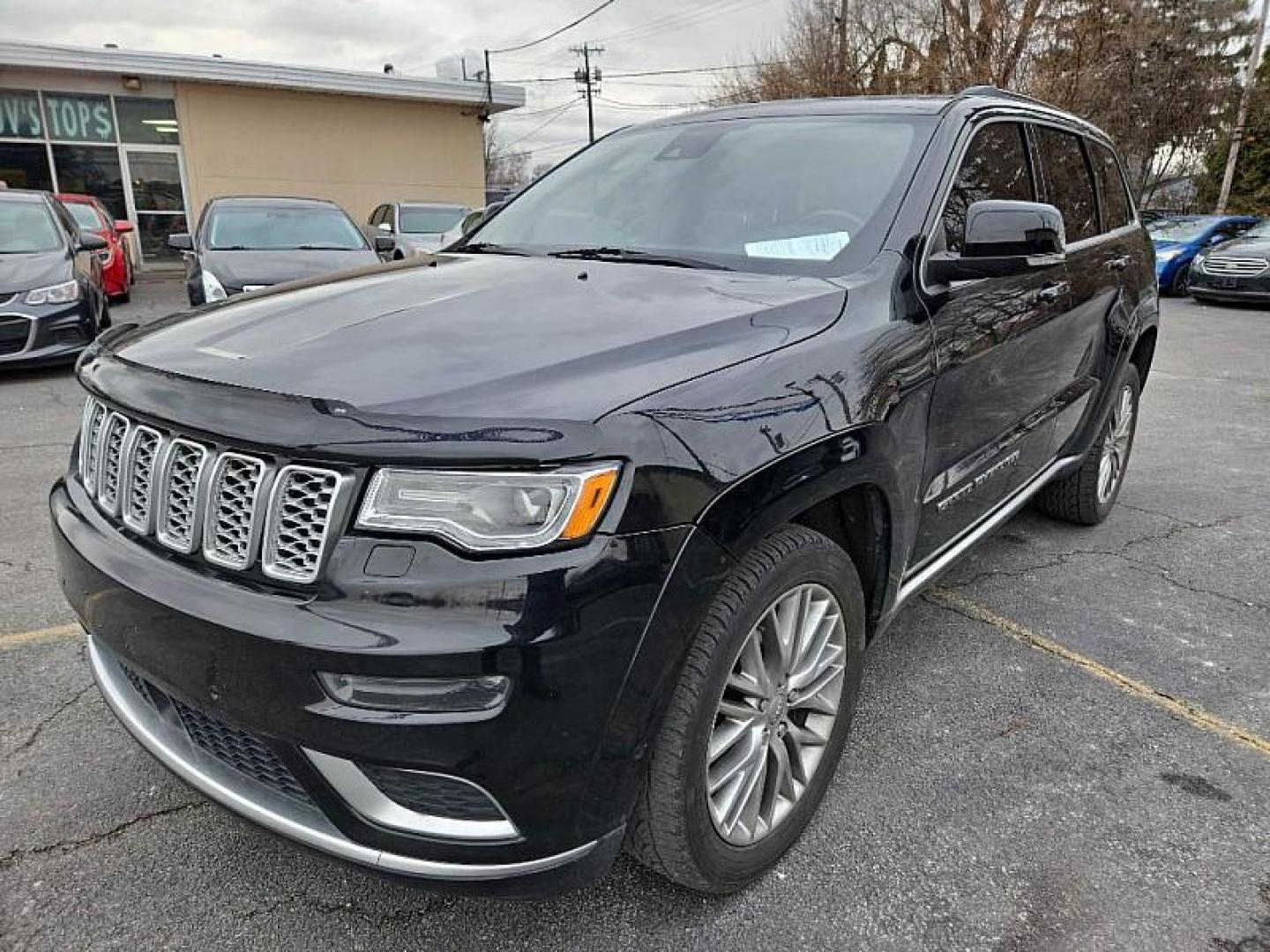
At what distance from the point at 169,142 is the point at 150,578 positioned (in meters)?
20.8

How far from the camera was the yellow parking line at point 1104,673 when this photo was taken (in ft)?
9.05

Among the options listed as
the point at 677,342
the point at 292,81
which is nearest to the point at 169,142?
the point at 292,81

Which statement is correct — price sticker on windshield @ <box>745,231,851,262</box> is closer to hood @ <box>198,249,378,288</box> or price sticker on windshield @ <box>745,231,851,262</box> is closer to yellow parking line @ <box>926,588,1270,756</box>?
yellow parking line @ <box>926,588,1270,756</box>

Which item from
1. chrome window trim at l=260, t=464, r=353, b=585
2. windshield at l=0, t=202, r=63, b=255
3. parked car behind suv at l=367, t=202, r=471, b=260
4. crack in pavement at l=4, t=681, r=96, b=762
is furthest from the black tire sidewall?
parked car behind suv at l=367, t=202, r=471, b=260

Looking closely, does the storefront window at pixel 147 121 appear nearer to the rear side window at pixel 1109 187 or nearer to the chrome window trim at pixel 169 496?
the rear side window at pixel 1109 187

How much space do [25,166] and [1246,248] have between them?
22374 mm

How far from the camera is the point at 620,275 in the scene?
8.12ft

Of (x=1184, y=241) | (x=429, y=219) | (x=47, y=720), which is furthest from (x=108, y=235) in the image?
(x=1184, y=241)

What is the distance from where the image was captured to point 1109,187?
4.25 metres

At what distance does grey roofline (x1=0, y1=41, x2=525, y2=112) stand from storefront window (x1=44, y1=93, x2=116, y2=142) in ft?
2.57

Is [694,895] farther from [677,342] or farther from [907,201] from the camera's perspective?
[907,201]

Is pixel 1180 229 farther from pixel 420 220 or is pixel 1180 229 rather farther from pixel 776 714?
pixel 776 714

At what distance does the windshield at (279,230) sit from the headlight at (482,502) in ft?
26.5

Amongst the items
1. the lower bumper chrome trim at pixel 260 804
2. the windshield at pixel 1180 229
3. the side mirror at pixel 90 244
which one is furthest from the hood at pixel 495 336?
the windshield at pixel 1180 229
